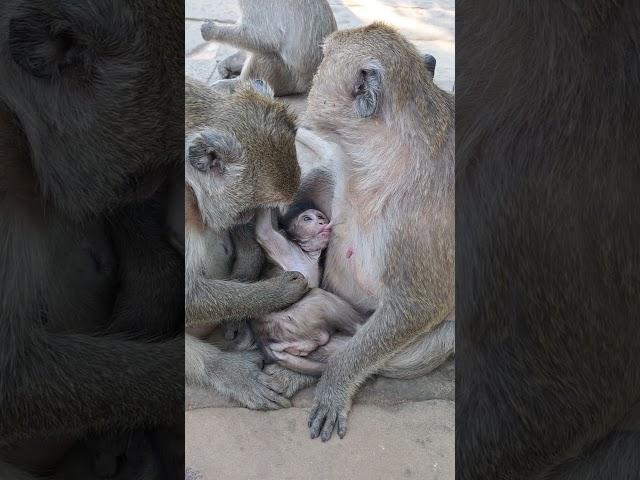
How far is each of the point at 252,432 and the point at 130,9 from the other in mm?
1000

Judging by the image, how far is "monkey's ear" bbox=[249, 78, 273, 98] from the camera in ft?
5.99

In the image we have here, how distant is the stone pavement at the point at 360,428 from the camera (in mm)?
1774

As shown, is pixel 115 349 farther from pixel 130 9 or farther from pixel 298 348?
pixel 130 9

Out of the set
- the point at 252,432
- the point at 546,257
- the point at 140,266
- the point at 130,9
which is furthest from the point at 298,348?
the point at 130,9

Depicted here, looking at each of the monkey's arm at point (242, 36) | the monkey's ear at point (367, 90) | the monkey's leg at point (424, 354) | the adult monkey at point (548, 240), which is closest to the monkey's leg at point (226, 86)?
the monkey's arm at point (242, 36)

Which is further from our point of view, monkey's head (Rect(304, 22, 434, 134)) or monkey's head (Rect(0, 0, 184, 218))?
monkey's head (Rect(304, 22, 434, 134))

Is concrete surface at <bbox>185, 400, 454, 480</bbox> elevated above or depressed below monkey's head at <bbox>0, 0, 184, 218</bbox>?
below

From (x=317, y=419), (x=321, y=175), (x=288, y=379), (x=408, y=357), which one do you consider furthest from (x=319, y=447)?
(x=321, y=175)

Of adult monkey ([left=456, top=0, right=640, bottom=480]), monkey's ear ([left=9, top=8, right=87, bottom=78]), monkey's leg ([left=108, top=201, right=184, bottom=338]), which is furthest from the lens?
monkey's leg ([left=108, top=201, right=184, bottom=338])

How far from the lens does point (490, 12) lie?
1.81 m

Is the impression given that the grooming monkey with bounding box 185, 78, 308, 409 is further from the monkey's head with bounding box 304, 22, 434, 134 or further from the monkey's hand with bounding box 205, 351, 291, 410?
the monkey's head with bounding box 304, 22, 434, 134

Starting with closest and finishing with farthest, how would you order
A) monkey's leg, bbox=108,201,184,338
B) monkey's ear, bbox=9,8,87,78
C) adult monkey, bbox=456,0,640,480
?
monkey's ear, bbox=9,8,87,78
adult monkey, bbox=456,0,640,480
monkey's leg, bbox=108,201,184,338

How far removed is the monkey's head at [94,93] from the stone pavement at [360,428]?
15 cm

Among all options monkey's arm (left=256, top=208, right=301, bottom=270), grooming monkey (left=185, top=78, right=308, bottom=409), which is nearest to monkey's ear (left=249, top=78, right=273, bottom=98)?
grooming monkey (left=185, top=78, right=308, bottom=409)
